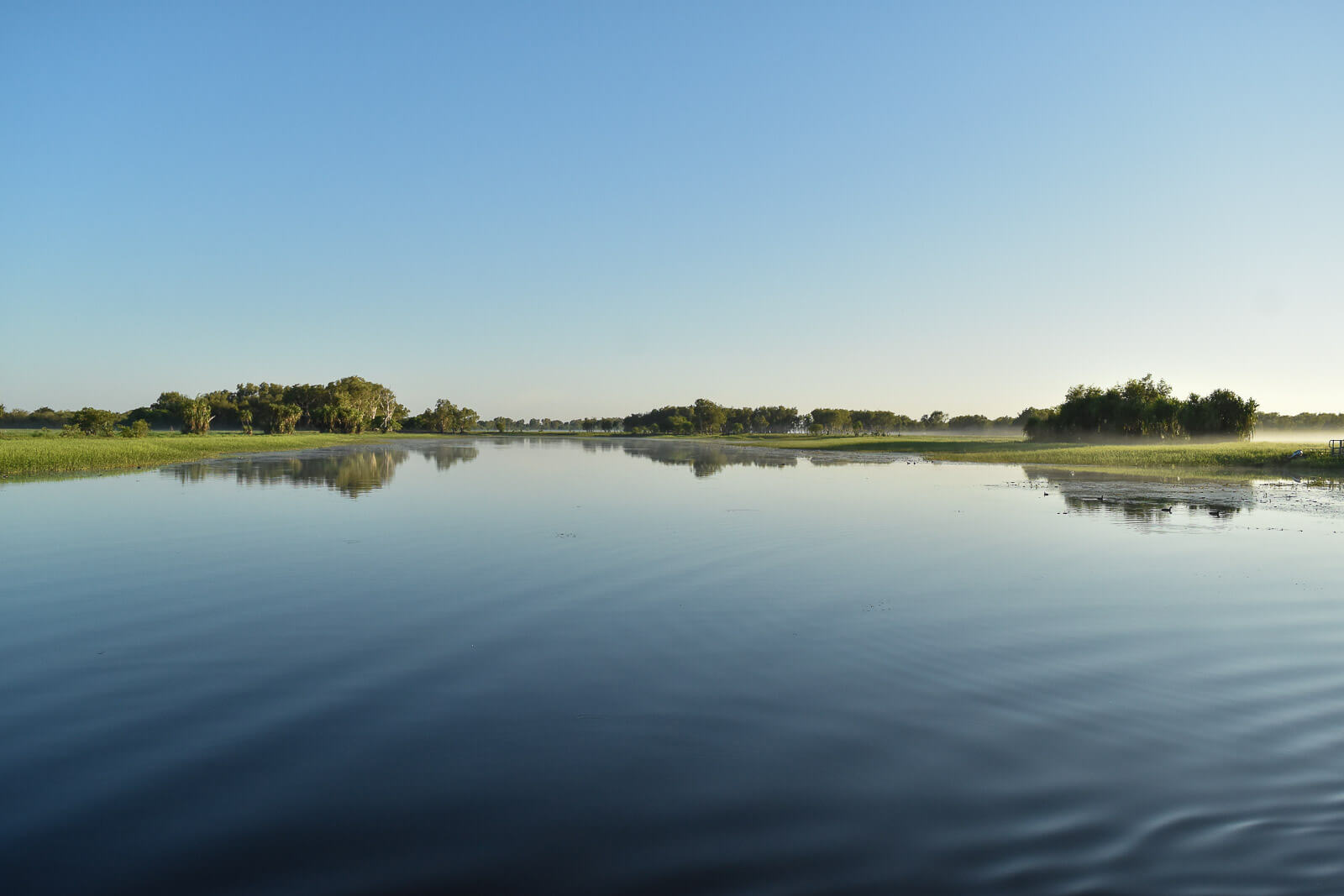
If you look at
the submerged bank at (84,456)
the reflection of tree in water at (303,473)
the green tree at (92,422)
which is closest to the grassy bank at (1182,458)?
the reflection of tree in water at (303,473)

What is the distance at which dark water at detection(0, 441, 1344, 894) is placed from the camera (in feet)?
17.1

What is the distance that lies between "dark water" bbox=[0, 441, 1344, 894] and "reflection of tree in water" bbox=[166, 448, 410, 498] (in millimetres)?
19005

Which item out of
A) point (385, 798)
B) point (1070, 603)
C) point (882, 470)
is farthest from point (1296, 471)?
point (385, 798)

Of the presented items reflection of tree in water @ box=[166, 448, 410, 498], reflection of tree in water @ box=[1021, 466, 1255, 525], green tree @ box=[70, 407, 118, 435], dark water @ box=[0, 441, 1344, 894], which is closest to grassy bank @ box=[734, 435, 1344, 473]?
reflection of tree in water @ box=[1021, 466, 1255, 525]

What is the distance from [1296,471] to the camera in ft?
158

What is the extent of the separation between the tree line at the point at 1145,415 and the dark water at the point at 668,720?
77.0 meters

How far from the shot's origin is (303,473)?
4634 cm

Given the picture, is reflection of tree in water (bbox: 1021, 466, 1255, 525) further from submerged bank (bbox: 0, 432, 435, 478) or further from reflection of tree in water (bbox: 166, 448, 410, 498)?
submerged bank (bbox: 0, 432, 435, 478)

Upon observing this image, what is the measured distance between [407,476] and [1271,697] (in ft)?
139

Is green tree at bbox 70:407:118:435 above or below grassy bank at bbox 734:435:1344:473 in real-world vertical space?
above

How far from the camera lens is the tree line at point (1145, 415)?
80.1 m

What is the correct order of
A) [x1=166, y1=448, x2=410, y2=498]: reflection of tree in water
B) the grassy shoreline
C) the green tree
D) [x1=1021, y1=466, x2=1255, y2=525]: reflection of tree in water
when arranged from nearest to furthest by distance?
[x1=1021, y1=466, x2=1255, y2=525]: reflection of tree in water, [x1=166, y1=448, x2=410, y2=498]: reflection of tree in water, the grassy shoreline, the green tree

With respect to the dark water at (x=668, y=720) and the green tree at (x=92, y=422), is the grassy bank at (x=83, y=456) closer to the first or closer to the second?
the green tree at (x=92, y=422)

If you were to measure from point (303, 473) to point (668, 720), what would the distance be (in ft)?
149
